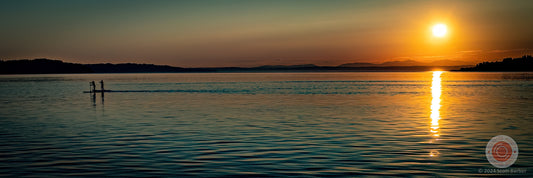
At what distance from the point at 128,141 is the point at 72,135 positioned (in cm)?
410

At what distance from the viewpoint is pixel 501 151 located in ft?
57.1

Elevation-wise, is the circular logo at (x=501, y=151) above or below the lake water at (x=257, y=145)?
above

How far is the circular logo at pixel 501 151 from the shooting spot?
15.4 metres

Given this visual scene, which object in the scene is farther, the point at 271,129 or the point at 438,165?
the point at 271,129

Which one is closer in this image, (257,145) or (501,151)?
(501,151)

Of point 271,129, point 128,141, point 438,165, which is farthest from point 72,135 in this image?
point 438,165

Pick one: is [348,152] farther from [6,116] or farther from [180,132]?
[6,116]

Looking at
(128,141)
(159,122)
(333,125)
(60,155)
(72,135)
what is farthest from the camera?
(159,122)

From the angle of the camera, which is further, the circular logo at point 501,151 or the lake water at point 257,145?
the circular logo at point 501,151

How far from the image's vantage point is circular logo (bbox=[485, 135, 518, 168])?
50.5 ft

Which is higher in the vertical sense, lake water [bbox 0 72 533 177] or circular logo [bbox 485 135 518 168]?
circular logo [bbox 485 135 518 168]

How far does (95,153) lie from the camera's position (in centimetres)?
1742

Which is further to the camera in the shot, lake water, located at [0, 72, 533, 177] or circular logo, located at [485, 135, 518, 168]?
circular logo, located at [485, 135, 518, 168]

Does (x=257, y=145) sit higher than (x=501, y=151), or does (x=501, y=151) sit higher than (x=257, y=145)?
(x=501, y=151)
